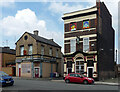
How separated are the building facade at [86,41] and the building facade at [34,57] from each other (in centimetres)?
Result: 690

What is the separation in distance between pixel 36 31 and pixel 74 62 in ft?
52.4

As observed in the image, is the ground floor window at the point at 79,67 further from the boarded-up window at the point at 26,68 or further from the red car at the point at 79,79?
the boarded-up window at the point at 26,68

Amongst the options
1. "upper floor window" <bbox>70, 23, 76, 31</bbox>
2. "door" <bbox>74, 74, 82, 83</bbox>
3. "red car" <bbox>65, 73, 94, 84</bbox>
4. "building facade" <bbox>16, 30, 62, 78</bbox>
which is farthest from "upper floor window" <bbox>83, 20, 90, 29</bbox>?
"building facade" <bbox>16, 30, 62, 78</bbox>

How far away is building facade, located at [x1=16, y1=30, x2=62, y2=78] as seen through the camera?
32500 millimetres

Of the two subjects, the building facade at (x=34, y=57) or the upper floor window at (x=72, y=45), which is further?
the building facade at (x=34, y=57)

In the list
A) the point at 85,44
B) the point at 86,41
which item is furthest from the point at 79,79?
the point at 86,41

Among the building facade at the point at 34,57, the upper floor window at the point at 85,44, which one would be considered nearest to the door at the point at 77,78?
the upper floor window at the point at 85,44

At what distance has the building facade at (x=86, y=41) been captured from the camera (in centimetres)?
2561

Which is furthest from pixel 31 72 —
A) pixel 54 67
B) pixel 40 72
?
pixel 54 67

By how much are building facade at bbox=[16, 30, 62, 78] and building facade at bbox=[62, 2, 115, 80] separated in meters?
6.90

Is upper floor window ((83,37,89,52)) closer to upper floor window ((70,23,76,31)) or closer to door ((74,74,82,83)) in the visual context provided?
upper floor window ((70,23,76,31))

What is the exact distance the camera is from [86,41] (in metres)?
26.6

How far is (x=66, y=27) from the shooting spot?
1137 inches

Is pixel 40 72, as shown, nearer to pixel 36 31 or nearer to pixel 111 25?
pixel 36 31
